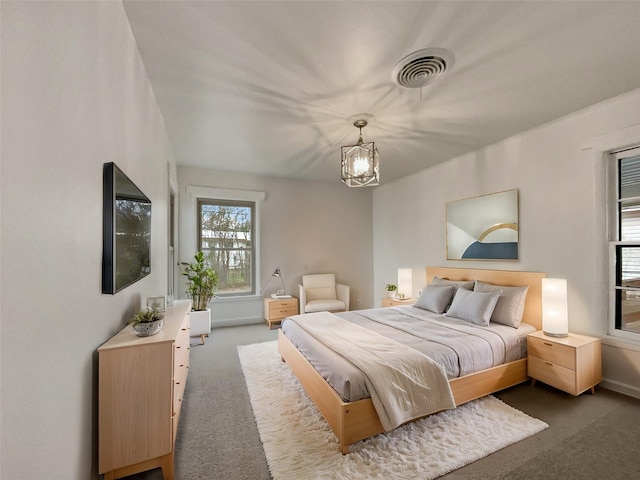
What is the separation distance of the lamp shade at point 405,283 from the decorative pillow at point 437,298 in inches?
31.6

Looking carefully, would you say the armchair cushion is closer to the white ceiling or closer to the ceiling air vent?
the white ceiling

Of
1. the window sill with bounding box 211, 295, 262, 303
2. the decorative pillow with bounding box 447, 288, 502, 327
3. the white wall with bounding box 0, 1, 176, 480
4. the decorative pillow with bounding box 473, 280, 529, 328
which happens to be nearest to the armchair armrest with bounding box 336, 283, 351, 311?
the window sill with bounding box 211, 295, 262, 303

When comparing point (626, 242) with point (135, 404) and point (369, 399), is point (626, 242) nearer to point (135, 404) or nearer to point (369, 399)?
point (369, 399)

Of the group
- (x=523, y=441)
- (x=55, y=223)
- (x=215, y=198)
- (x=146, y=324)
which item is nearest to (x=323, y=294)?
(x=215, y=198)

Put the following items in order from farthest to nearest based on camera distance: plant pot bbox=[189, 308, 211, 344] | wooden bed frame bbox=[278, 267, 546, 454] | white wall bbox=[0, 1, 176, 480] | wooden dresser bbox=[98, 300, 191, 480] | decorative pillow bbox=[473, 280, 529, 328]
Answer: plant pot bbox=[189, 308, 211, 344], decorative pillow bbox=[473, 280, 529, 328], wooden bed frame bbox=[278, 267, 546, 454], wooden dresser bbox=[98, 300, 191, 480], white wall bbox=[0, 1, 176, 480]

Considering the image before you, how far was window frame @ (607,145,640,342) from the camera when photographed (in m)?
2.73

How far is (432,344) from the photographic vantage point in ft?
8.27

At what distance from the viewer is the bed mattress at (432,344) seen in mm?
2072

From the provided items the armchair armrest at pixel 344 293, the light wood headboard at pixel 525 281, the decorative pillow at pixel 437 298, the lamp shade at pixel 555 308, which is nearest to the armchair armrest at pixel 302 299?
the armchair armrest at pixel 344 293

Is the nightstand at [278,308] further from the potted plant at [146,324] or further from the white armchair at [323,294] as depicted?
the potted plant at [146,324]

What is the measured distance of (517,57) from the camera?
209 centimetres

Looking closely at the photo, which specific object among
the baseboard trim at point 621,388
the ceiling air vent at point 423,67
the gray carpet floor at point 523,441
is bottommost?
the gray carpet floor at point 523,441

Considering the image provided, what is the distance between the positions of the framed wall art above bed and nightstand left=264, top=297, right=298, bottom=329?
2643 millimetres

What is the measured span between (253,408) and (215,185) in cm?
369
